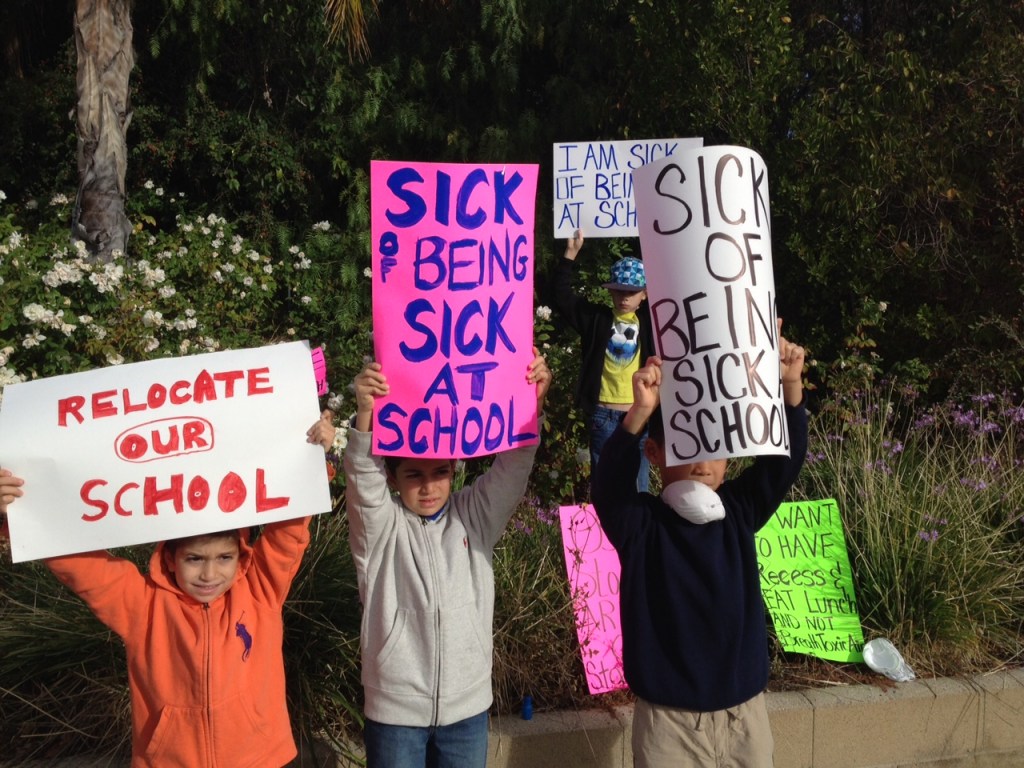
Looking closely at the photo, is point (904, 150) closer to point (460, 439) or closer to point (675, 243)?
point (675, 243)

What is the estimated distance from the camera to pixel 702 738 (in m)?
2.42

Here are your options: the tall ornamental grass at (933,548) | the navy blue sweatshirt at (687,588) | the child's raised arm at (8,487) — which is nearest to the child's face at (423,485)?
the navy blue sweatshirt at (687,588)

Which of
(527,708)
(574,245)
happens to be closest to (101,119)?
(574,245)

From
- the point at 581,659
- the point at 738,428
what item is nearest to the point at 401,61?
the point at 581,659

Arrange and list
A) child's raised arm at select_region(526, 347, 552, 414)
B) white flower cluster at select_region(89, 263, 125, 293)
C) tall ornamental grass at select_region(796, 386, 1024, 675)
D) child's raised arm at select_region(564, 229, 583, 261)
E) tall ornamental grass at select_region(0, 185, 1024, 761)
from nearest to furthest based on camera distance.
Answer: child's raised arm at select_region(526, 347, 552, 414) < tall ornamental grass at select_region(0, 185, 1024, 761) < tall ornamental grass at select_region(796, 386, 1024, 675) < child's raised arm at select_region(564, 229, 583, 261) < white flower cluster at select_region(89, 263, 125, 293)

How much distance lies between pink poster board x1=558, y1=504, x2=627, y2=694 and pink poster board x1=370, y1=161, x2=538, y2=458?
3.99 ft

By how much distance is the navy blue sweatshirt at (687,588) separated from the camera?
7.90ft

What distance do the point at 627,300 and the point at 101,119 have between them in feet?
14.2

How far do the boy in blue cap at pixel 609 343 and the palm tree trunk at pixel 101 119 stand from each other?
3551mm

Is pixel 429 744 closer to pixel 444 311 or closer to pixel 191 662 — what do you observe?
pixel 191 662

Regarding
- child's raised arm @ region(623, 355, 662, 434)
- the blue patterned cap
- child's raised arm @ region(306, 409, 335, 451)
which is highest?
the blue patterned cap

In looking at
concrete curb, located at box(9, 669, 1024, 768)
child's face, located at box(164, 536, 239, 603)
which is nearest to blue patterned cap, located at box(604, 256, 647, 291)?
concrete curb, located at box(9, 669, 1024, 768)

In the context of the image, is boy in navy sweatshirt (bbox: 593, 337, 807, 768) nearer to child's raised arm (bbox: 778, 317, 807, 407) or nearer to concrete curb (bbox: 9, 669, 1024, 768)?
child's raised arm (bbox: 778, 317, 807, 407)

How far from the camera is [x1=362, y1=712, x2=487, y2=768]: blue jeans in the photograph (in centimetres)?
238
